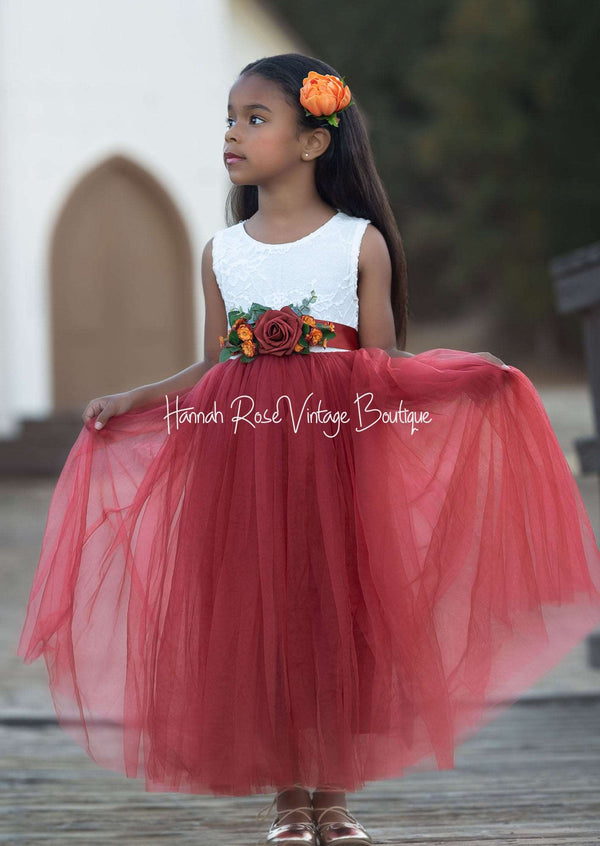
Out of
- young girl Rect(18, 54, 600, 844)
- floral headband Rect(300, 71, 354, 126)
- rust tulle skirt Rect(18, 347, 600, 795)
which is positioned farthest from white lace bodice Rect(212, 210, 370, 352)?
floral headband Rect(300, 71, 354, 126)

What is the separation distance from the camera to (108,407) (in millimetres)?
2684

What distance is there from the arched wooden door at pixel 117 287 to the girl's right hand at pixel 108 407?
378 inches

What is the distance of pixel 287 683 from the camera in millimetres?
2422

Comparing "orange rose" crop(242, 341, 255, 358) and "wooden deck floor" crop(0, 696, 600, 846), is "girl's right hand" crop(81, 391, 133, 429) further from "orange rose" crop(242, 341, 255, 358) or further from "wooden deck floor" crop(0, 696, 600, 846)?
"wooden deck floor" crop(0, 696, 600, 846)

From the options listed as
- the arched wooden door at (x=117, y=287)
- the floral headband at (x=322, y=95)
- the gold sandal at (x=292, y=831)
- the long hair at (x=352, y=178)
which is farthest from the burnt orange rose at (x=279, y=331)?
the arched wooden door at (x=117, y=287)

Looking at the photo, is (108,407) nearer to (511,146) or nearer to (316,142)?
(316,142)

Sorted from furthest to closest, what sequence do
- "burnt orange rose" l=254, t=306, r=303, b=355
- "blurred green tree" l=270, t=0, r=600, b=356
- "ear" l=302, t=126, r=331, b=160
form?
"blurred green tree" l=270, t=0, r=600, b=356
"ear" l=302, t=126, r=331, b=160
"burnt orange rose" l=254, t=306, r=303, b=355

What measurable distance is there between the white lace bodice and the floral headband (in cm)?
22

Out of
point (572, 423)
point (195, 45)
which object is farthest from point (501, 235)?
point (195, 45)

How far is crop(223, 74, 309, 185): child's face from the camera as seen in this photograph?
8.49 ft

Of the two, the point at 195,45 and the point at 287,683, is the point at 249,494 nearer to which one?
the point at 287,683

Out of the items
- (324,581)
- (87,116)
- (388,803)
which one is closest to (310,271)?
(324,581)

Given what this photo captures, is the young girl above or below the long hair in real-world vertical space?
below

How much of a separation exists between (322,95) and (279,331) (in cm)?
48
